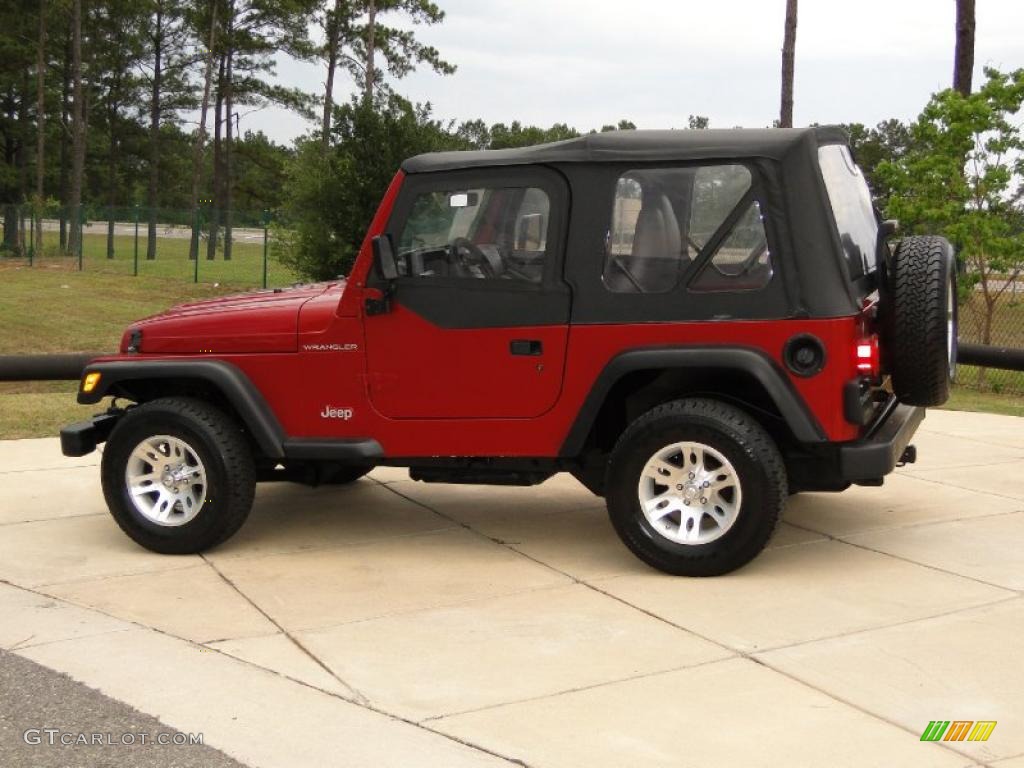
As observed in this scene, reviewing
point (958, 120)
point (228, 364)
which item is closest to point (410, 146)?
point (958, 120)

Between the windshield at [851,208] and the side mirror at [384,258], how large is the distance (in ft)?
6.80

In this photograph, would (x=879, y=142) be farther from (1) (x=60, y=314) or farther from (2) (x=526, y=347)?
(2) (x=526, y=347)

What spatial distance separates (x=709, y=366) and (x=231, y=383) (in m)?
2.39

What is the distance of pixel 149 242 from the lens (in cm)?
4200

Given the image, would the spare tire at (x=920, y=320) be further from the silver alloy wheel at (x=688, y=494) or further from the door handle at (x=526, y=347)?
the door handle at (x=526, y=347)

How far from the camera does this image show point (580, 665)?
4.88m

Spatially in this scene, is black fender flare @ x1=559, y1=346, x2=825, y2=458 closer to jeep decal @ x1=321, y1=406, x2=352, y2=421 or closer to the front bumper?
the front bumper

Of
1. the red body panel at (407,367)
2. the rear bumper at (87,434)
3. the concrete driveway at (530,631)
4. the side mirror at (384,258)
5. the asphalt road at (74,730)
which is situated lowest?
the asphalt road at (74,730)

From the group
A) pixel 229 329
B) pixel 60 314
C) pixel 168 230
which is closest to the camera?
pixel 229 329

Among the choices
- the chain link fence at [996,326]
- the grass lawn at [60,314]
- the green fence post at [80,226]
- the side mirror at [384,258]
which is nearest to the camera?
the side mirror at [384,258]

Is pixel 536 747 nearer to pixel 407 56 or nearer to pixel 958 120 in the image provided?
pixel 958 120

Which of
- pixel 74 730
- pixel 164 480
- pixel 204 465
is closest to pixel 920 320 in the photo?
pixel 204 465

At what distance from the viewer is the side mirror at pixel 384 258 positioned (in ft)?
20.4

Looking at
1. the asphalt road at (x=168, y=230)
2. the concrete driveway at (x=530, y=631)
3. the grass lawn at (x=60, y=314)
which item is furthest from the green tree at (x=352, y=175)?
the asphalt road at (x=168, y=230)
